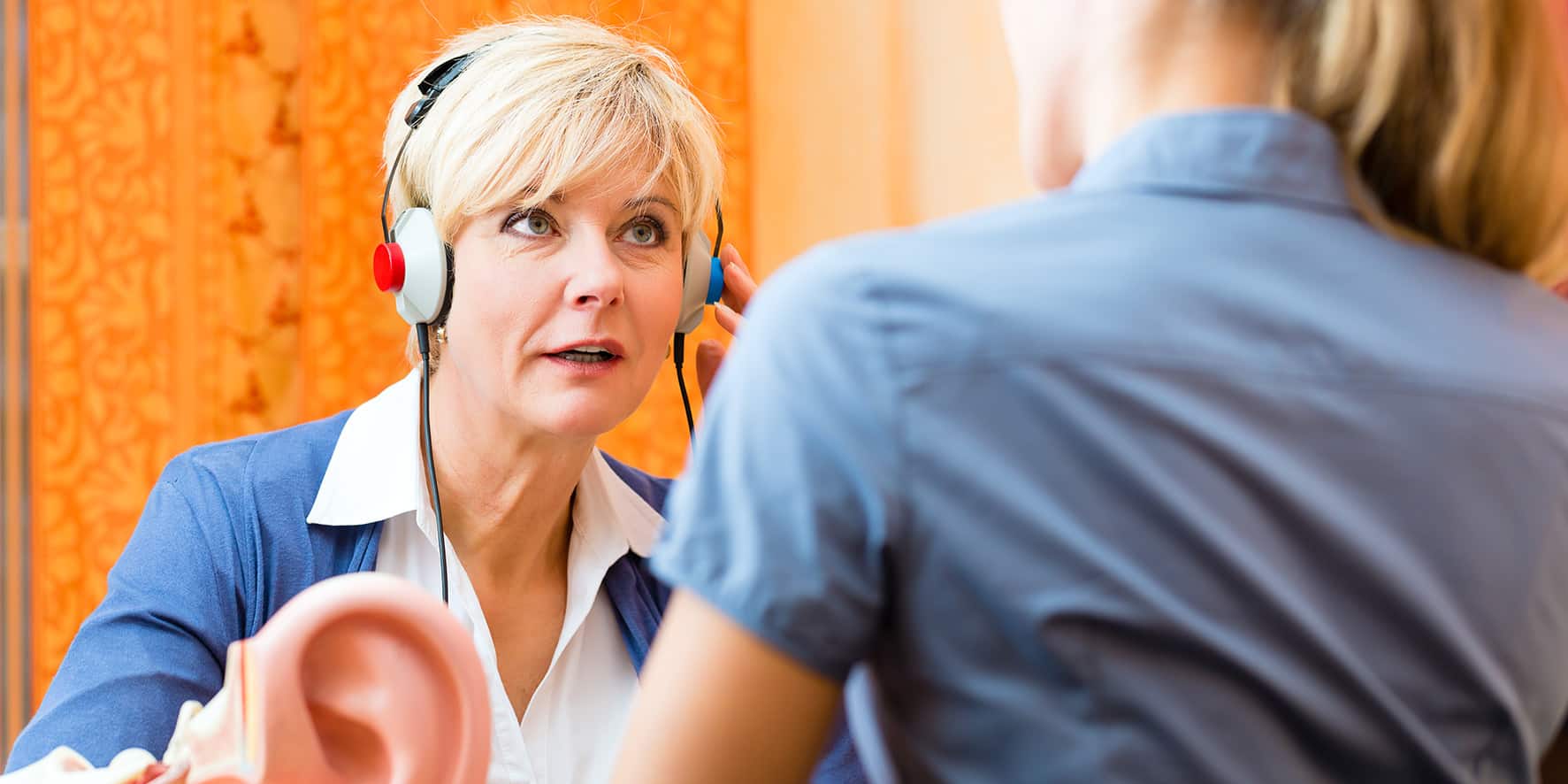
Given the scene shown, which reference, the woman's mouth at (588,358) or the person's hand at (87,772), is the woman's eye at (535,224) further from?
the person's hand at (87,772)

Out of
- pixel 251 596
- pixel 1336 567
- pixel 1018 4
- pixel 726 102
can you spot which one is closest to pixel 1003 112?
pixel 726 102

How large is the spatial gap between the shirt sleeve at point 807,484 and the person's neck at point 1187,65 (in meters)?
0.19

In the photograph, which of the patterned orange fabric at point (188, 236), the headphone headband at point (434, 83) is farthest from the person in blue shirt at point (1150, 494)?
the patterned orange fabric at point (188, 236)

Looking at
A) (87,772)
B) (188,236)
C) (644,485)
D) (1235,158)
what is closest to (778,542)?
(1235,158)

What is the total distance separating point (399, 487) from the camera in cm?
133

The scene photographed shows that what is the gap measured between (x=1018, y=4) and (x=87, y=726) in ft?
2.89

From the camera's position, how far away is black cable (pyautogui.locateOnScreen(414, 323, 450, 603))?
1282 millimetres

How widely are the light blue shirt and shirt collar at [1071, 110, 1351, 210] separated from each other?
0.07 feet

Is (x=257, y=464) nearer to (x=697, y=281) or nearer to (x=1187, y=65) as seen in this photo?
(x=697, y=281)

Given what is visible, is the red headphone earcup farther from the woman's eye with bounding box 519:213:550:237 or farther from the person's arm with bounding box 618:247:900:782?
the person's arm with bounding box 618:247:900:782

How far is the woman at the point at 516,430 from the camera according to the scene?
50.2 inches

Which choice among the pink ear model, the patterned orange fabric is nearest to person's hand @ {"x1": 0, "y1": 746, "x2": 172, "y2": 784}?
the pink ear model

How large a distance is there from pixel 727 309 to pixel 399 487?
15.0 inches

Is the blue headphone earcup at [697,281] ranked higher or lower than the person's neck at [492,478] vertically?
higher
